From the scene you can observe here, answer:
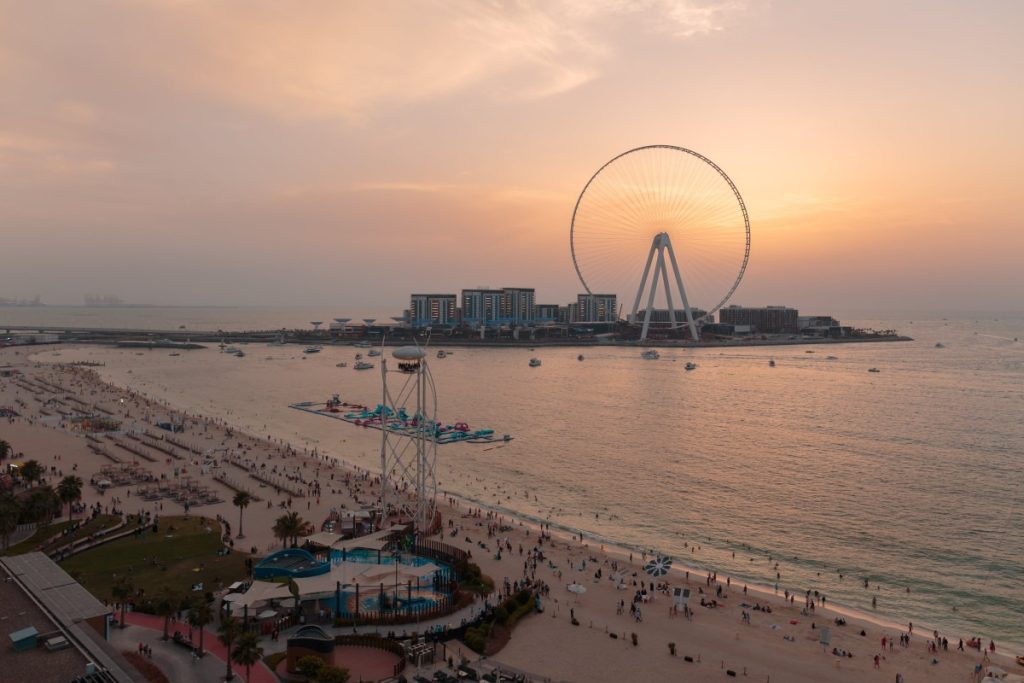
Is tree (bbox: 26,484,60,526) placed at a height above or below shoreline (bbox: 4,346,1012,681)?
above

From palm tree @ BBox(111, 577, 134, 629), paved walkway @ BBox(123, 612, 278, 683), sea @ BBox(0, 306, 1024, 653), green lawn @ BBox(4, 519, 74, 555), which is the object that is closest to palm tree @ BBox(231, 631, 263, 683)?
paved walkway @ BBox(123, 612, 278, 683)

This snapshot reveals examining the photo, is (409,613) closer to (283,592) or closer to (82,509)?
(283,592)

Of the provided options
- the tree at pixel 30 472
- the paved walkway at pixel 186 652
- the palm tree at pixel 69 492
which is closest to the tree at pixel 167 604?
the paved walkway at pixel 186 652

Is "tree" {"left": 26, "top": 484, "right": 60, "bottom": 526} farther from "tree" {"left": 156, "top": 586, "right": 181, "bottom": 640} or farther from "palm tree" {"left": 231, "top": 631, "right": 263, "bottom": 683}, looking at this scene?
"palm tree" {"left": 231, "top": 631, "right": 263, "bottom": 683}

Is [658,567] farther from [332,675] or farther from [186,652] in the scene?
[186,652]

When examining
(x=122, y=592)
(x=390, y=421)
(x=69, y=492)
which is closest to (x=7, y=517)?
(x=69, y=492)

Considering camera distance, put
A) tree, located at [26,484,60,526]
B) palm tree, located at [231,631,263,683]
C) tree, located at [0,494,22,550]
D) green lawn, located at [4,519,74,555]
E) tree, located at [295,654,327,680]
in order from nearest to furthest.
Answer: palm tree, located at [231,631,263,683], tree, located at [295,654,327,680], tree, located at [0,494,22,550], green lawn, located at [4,519,74,555], tree, located at [26,484,60,526]

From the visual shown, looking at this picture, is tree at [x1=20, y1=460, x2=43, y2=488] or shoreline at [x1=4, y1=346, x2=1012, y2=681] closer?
shoreline at [x1=4, y1=346, x2=1012, y2=681]
